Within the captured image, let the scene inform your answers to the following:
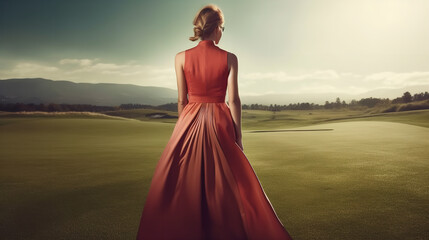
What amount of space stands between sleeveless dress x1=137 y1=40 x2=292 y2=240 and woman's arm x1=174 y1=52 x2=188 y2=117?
73 millimetres

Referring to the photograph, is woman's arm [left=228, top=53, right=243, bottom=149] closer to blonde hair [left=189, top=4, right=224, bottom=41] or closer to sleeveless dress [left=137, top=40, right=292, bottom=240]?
sleeveless dress [left=137, top=40, right=292, bottom=240]

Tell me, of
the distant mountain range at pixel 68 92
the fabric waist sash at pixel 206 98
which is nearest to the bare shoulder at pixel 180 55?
the fabric waist sash at pixel 206 98

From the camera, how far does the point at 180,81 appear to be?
3.20 metres

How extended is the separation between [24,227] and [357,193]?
16.4ft

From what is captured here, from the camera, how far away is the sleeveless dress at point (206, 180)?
2.75m

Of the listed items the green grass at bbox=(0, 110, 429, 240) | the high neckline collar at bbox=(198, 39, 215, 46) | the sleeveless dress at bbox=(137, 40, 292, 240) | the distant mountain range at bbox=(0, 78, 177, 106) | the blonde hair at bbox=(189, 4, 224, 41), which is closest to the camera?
the sleeveless dress at bbox=(137, 40, 292, 240)

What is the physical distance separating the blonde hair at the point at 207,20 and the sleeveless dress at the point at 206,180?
0.11 meters

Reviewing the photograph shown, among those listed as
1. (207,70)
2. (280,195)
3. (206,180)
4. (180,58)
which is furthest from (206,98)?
(280,195)

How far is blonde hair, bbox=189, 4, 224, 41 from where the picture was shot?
9.64 feet

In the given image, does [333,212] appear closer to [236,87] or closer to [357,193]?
[357,193]

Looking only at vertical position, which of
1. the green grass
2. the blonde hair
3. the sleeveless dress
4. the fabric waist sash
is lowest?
the green grass

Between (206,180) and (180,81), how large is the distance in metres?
1.12

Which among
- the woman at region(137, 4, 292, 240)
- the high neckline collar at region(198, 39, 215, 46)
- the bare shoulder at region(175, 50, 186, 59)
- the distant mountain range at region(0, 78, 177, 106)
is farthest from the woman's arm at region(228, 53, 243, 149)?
the distant mountain range at region(0, 78, 177, 106)

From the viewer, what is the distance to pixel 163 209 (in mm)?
2820
